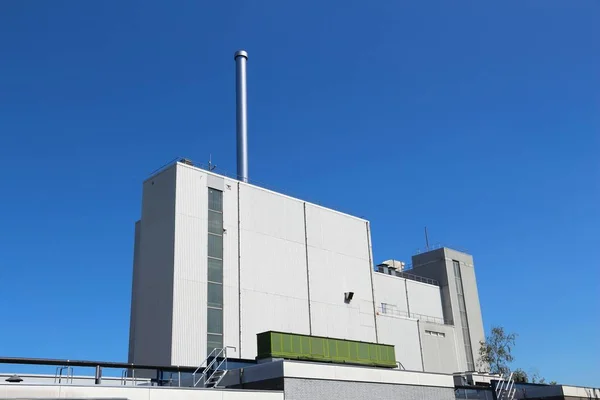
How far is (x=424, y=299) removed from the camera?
235 feet

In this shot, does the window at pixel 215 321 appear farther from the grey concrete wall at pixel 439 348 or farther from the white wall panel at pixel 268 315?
the grey concrete wall at pixel 439 348

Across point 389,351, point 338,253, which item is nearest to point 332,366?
point 389,351

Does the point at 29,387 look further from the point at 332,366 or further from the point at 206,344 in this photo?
the point at 206,344

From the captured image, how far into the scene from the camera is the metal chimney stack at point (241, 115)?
6000 centimetres

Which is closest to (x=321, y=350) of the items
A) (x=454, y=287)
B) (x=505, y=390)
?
(x=505, y=390)

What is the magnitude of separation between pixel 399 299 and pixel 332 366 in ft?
126

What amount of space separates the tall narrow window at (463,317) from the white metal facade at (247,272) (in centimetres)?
1317

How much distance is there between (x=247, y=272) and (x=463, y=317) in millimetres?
35895

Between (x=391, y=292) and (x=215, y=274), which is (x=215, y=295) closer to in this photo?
(x=215, y=274)

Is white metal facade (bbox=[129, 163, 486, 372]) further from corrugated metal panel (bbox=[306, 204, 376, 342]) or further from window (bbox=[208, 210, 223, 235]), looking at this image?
window (bbox=[208, 210, 223, 235])

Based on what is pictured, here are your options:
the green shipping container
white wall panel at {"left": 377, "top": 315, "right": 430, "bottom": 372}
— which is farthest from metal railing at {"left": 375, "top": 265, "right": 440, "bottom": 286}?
the green shipping container

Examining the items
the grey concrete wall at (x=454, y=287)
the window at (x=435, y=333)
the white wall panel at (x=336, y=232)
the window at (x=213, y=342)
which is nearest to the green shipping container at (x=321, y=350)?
the window at (x=213, y=342)

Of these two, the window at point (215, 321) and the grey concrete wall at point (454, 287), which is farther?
the grey concrete wall at point (454, 287)

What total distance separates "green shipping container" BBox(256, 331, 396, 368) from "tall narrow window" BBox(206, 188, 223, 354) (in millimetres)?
13037
